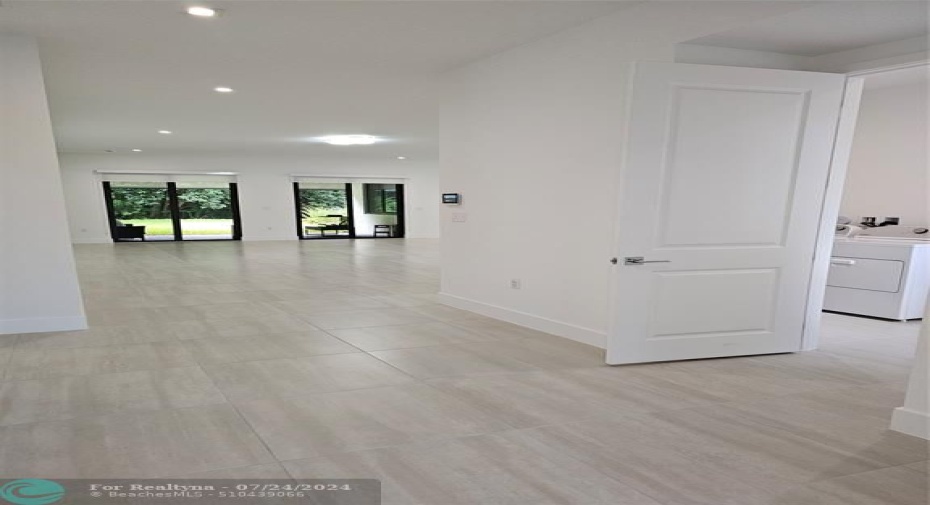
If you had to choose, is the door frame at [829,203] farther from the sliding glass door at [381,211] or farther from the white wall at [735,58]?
the sliding glass door at [381,211]

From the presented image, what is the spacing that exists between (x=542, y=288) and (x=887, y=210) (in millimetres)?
4367

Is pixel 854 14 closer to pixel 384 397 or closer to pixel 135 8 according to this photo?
pixel 384 397

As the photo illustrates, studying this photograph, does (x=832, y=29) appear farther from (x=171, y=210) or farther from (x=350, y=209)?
(x=171, y=210)

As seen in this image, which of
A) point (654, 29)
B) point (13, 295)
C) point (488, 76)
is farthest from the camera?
point (488, 76)

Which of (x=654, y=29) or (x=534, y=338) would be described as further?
(x=534, y=338)

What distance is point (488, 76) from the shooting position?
4.87 m

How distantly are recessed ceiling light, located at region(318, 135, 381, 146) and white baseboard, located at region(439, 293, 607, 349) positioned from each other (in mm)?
5927

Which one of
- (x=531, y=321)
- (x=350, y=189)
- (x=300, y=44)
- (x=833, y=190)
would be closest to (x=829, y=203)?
(x=833, y=190)

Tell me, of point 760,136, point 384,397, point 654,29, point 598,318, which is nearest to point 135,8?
point 384,397

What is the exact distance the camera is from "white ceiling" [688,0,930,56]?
283cm

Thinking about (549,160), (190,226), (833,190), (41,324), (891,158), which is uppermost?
(891,158)

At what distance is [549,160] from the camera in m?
4.28

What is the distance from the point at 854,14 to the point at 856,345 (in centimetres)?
271

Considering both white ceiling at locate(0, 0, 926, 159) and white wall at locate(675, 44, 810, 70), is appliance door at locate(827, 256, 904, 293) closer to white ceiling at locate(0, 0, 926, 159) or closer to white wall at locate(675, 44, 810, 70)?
white wall at locate(675, 44, 810, 70)
